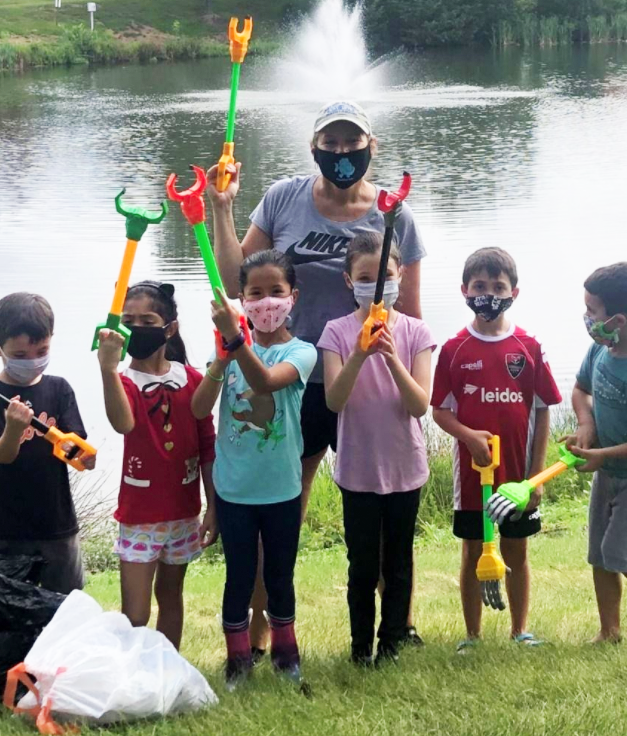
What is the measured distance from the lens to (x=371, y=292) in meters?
3.53

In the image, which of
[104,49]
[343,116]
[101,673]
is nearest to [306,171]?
[343,116]

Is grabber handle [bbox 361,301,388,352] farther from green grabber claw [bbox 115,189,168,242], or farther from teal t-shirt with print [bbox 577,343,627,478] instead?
teal t-shirt with print [bbox 577,343,627,478]

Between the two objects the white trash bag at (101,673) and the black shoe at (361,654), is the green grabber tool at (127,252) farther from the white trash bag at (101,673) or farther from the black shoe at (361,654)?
the black shoe at (361,654)

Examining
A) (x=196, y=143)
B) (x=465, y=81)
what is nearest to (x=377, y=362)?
(x=196, y=143)

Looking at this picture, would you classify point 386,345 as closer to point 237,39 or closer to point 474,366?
point 474,366

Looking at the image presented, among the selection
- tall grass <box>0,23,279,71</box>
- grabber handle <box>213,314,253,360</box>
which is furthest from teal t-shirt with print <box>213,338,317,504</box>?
tall grass <box>0,23,279,71</box>

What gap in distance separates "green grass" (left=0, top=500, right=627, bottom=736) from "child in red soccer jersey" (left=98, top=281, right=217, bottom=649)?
462 mm

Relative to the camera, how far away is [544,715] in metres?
2.96

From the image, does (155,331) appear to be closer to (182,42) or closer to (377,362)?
(377,362)

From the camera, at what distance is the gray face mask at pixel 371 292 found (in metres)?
3.50

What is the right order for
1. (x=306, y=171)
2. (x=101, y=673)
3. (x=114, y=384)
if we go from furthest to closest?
1. (x=306, y=171)
2. (x=114, y=384)
3. (x=101, y=673)

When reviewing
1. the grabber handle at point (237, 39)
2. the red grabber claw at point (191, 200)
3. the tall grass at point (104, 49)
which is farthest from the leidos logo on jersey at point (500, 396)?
the tall grass at point (104, 49)

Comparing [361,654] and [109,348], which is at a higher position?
[109,348]

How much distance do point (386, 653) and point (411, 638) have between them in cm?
31
